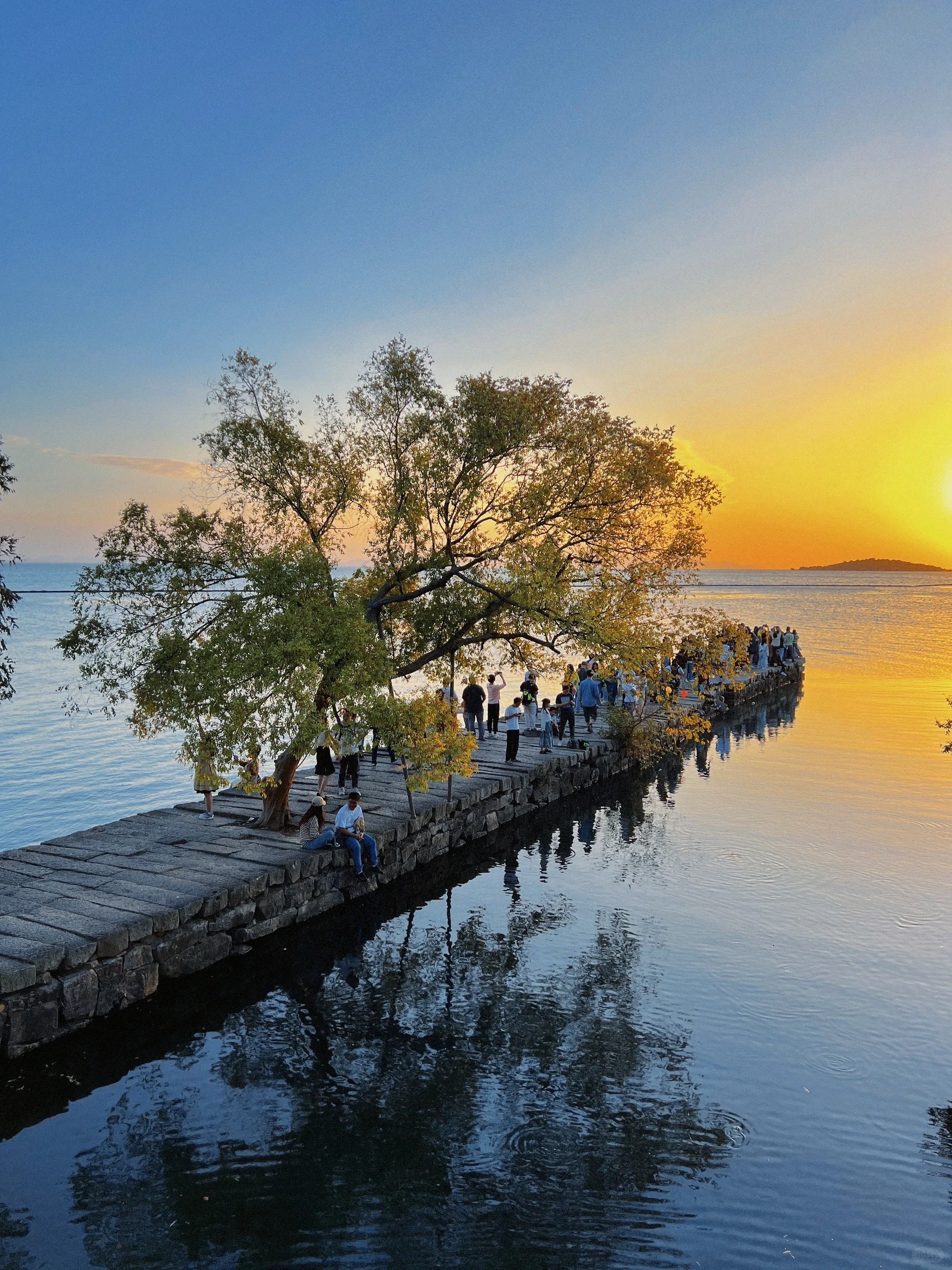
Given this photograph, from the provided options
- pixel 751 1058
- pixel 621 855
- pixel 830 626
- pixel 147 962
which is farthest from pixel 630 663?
pixel 830 626

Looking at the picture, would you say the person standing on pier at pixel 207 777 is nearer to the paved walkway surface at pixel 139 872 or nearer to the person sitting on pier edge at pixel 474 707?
the paved walkway surface at pixel 139 872

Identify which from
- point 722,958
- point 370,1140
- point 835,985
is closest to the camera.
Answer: point 370,1140

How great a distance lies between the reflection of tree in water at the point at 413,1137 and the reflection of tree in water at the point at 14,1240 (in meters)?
0.56

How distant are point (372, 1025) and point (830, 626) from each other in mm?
111961

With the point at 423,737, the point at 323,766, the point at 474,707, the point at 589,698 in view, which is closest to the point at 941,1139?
the point at 423,737

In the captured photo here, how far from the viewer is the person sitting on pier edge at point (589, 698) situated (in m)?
33.2

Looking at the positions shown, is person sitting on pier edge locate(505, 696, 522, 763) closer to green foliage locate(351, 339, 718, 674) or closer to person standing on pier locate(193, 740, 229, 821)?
green foliage locate(351, 339, 718, 674)

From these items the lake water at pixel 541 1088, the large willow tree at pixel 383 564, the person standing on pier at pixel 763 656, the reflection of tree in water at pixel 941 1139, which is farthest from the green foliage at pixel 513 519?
the person standing on pier at pixel 763 656

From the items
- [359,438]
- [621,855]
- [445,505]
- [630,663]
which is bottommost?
[621,855]

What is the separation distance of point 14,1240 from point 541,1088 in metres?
6.40

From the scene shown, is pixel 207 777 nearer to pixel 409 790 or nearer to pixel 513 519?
pixel 409 790

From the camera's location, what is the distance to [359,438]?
70.0ft

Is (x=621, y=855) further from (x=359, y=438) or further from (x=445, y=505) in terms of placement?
(x=359, y=438)

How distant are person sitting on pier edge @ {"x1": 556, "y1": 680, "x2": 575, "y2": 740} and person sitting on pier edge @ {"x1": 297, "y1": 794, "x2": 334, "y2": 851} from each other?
583 inches
